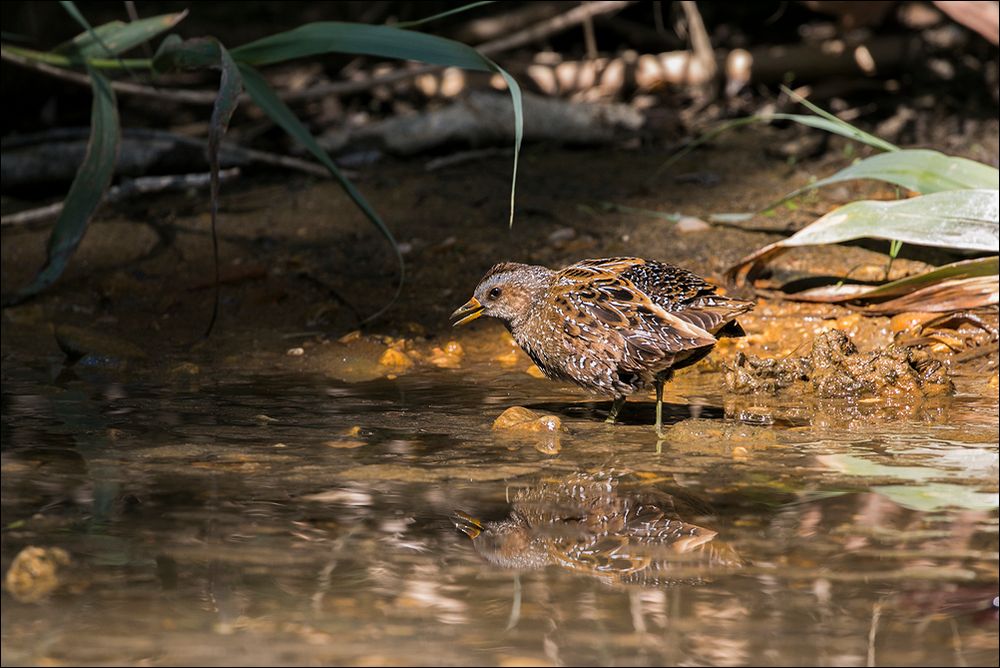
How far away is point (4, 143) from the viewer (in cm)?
698

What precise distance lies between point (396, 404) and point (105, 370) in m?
1.39

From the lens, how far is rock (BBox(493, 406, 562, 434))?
13.7 feet

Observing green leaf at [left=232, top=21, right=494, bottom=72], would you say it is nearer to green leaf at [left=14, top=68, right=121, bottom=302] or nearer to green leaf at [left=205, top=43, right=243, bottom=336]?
green leaf at [left=205, top=43, right=243, bottom=336]

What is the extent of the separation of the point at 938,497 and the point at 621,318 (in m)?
1.35

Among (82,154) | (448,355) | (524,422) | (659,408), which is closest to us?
(524,422)

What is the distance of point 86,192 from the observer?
512 cm

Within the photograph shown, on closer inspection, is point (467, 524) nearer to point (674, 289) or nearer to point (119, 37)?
point (674, 289)

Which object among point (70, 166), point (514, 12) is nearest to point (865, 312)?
point (514, 12)

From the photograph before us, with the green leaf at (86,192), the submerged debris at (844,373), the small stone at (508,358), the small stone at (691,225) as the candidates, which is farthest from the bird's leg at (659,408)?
the green leaf at (86,192)

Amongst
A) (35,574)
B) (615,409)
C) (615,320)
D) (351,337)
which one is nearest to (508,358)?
(351,337)

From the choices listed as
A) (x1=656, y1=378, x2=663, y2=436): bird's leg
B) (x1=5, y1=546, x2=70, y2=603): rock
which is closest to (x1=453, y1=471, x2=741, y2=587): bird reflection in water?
(x1=656, y1=378, x2=663, y2=436): bird's leg

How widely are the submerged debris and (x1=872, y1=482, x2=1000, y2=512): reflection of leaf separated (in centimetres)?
119

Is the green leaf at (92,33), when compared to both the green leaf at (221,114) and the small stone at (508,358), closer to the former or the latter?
the green leaf at (221,114)

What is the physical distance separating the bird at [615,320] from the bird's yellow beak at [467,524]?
44.9 inches
